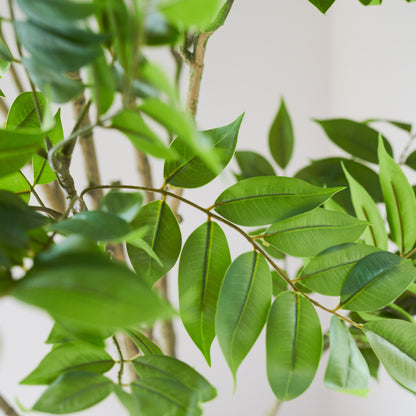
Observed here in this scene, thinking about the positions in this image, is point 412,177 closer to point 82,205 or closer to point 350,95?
point 350,95

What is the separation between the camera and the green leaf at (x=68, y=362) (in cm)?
20

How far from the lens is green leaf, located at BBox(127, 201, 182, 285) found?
230mm

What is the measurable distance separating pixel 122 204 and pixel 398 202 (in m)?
0.21

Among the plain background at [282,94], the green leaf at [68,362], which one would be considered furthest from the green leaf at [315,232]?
the plain background at [282,94]

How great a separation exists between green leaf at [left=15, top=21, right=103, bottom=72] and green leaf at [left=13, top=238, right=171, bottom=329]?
6 centimetres

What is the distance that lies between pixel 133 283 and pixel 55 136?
0.15 metres

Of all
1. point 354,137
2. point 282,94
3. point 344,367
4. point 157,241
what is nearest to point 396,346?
point 344,367

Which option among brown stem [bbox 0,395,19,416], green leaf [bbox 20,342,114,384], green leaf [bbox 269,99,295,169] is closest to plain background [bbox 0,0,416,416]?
green leaf [bbox 269,99,295,169]

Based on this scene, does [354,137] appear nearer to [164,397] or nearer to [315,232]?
[315,232]

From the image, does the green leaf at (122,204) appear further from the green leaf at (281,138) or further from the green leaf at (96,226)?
the green leaf at (281,138)

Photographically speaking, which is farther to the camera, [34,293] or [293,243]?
[293,243]

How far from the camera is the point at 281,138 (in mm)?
→ 483

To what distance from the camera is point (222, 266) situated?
0.24m

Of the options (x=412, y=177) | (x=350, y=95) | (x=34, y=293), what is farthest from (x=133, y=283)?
(x=350, y=95)
